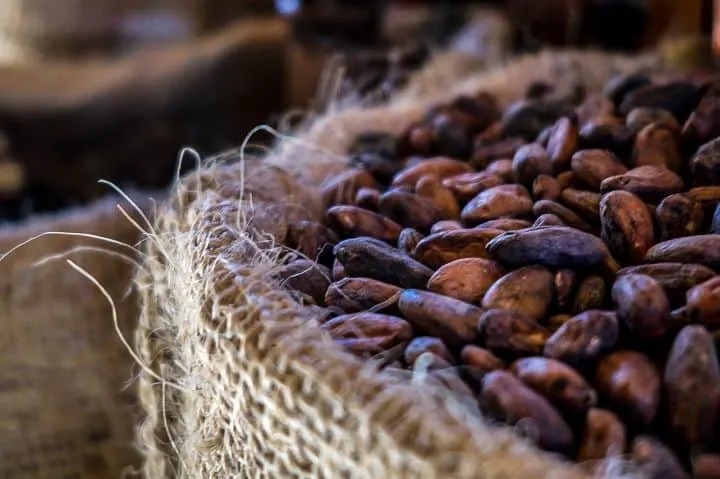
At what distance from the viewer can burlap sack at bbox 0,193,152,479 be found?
0.67 metres

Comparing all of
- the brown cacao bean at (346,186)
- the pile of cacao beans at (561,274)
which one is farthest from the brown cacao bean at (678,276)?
the brown cacao bean at (346,186)

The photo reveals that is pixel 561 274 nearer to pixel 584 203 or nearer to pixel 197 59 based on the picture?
pixel 584 203

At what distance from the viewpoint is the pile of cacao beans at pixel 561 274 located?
0.33m

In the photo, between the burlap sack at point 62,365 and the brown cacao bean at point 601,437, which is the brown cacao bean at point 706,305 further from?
the burlap sack at point 62,365

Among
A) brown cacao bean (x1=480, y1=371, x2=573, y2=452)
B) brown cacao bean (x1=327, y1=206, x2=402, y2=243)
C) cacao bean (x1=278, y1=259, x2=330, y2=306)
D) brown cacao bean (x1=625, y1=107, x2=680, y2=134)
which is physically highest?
brown cacao bean (x1=625, y1=107, x2=680, y2=134)

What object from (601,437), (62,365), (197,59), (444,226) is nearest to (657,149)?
(444,226)

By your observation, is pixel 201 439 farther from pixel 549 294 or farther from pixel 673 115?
pixel 673 115

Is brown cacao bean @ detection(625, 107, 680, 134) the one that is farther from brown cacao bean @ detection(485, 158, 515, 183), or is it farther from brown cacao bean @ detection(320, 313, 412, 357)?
brown cacao bean @ detection(320, 313, 412, 357)

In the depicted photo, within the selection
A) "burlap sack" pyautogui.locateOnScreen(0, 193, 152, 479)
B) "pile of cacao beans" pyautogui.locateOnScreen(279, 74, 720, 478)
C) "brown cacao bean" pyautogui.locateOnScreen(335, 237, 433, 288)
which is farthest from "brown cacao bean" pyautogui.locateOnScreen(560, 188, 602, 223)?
"burlap sack" pyautogui.locateOnScreen(0, 193, 152, 479)

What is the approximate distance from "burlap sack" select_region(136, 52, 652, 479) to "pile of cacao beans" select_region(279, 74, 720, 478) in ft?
0.08

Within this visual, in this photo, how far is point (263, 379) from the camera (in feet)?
1.16

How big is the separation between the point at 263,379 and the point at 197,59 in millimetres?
928

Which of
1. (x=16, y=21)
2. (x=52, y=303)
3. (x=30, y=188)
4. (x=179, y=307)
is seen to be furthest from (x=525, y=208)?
(x=16, y=21)

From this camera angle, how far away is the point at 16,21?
142 centimetres
